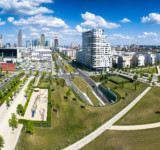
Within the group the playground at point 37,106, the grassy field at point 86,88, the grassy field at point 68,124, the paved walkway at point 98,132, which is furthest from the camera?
the grassy field at point 86,88

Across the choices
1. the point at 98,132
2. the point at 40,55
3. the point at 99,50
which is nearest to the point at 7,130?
the point at 98,132

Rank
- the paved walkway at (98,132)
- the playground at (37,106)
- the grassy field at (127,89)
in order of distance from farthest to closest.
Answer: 1. the grassy field at (127,89)
2. the playground at (37,106)
3. the paved walkway at (98,132)

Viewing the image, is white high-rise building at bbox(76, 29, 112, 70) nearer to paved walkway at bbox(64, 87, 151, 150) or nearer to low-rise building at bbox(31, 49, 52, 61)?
paved walkway at bbox(64, 87, 151, 150)

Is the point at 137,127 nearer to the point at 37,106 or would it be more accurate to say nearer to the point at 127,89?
the point at 37,106

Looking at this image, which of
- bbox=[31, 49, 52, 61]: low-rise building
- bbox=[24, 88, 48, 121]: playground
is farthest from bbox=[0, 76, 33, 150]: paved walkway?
bbox=[31, 49, 52, 61]: low-rise building

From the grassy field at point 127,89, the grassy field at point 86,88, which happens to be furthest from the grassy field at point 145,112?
the grassy field at point 86,88

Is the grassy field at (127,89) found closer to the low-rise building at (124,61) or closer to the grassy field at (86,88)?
the grassy field at (86,88)

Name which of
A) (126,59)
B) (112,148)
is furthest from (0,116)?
(126,59)
